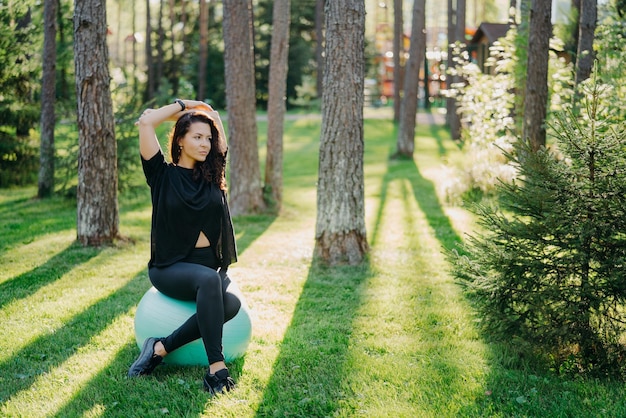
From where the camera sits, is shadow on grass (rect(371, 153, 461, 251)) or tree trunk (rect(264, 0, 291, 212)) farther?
tree trunk (rect(264, 0, 291, 212))

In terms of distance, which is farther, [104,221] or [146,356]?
[104,221]

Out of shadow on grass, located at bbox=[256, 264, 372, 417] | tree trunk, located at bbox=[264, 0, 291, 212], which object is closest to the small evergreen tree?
shadow on grass, located at bbox=[256, 264, 372, 417]

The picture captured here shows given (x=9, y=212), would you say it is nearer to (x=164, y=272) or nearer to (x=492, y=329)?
(x=164, y=272)

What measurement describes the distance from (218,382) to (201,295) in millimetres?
593

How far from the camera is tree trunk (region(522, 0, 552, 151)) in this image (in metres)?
9.56

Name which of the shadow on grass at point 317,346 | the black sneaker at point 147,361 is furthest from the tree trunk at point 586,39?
the black sneaker at point 147,361

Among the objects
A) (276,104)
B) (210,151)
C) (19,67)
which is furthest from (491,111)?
(210,151)

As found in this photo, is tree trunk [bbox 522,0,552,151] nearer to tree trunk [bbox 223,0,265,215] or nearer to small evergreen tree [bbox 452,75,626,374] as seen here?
tree trunk [bbox 223,0,265,215]

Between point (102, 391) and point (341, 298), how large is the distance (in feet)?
9.83

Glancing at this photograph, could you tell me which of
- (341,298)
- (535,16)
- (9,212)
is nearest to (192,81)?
(9,212)

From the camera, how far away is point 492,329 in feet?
16.6

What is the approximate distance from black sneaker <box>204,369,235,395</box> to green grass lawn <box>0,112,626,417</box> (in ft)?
0.21

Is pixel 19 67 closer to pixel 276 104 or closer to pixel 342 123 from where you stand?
pixel 276 104

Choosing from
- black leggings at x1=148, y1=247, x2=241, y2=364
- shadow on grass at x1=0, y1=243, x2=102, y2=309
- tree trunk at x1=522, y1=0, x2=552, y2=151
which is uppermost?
tree trunk at x1=522, y1=0, x2=552, y2=151
